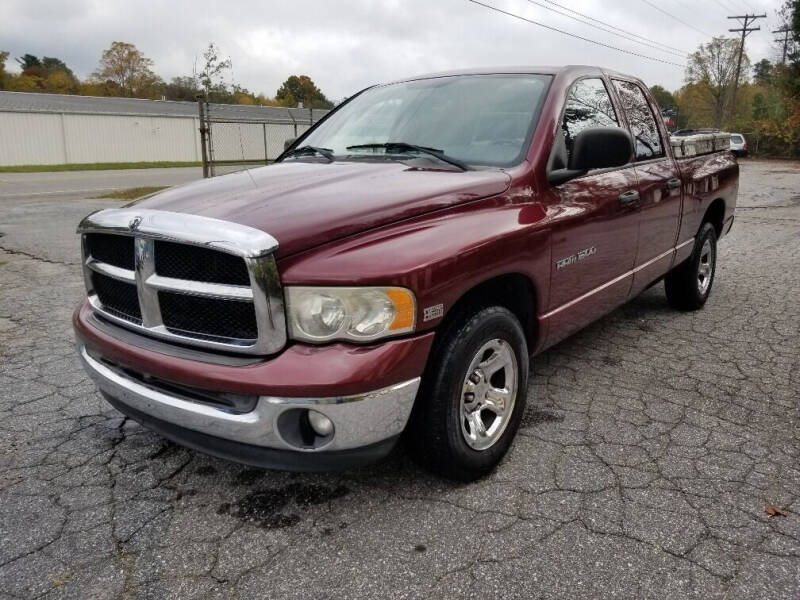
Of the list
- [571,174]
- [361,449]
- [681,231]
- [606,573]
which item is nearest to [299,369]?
[361,449]

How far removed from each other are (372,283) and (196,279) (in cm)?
63

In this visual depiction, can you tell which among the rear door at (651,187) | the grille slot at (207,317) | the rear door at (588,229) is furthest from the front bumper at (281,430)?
the rear door at (651,187)

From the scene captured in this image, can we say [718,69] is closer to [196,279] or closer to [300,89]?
[300,89]

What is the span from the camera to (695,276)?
16.8ft

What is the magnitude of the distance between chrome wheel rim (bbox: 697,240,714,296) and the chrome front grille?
4.18 meters

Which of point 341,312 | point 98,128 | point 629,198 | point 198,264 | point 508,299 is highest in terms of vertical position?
point 98,128

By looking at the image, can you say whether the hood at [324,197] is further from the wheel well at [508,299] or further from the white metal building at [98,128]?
the white metal building at [98,128]

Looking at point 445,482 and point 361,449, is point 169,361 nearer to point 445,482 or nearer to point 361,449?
point 361,449

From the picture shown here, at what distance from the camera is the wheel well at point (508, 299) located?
2578 millimetres

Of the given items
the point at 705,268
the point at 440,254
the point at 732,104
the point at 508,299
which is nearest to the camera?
the point at 440,254

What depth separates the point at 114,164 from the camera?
3266cm

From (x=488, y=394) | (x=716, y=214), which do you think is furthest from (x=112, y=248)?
(x=716, y=214)

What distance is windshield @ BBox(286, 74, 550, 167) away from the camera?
10.5 ft

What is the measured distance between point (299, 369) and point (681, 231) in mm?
3493
